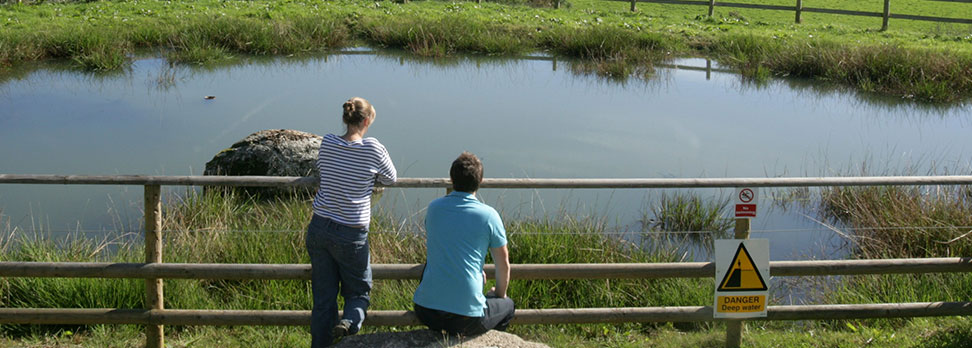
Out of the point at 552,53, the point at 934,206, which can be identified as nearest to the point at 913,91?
the point at 552,53

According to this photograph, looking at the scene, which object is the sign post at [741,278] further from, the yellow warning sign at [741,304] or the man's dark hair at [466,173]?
the man's dark hair at [466,173]

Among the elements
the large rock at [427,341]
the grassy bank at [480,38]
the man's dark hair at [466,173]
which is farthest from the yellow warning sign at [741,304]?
the grassy bank at [480,38]

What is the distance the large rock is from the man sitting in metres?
0.05

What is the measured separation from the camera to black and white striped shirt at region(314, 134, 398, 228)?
4.00 m

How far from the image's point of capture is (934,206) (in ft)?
22.4

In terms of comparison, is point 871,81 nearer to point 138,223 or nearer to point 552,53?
point 552,53

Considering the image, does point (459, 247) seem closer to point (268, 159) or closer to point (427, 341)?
point (427, 341)

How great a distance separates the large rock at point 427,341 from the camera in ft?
12.6

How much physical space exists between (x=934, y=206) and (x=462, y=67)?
10.2 m

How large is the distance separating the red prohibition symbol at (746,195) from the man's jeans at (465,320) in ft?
4.30

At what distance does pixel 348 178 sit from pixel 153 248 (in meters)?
1.13

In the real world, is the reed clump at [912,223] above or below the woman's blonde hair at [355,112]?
below

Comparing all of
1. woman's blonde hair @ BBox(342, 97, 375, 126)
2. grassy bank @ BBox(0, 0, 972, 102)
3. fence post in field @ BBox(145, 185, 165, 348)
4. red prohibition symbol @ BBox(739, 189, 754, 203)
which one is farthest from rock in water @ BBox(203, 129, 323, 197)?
grassy bank @ BBox(0, 0, 972, 102)

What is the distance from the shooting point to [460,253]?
3.74 metres
